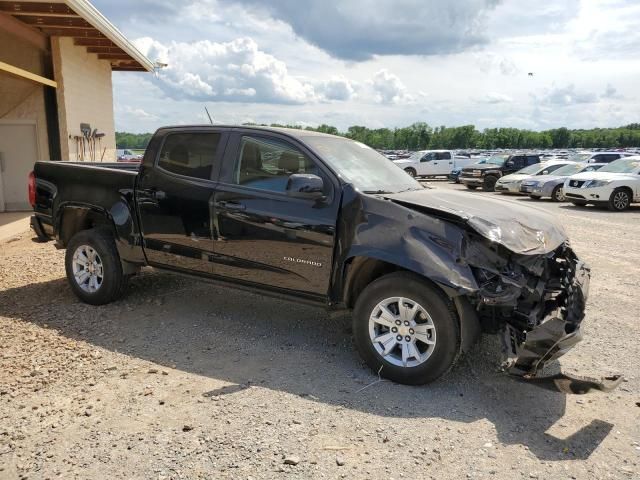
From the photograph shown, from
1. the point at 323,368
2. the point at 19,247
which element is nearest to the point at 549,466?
the point at 323,368

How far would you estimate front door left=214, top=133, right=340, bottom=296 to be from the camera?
14.4ft

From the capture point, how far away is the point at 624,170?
16359mm

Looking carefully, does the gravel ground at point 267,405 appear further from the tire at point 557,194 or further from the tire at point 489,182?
the tire at point 489,182

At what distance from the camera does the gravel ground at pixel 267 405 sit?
3.08 metres

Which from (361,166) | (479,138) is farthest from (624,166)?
(479,138)

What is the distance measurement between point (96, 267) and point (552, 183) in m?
16.7

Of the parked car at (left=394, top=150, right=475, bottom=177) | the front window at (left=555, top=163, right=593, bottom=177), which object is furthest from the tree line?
the front window at (left=555, top=163, right=593, bottom=177)

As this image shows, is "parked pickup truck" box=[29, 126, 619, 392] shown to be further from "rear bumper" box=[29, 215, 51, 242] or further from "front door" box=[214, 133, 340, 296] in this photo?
"rear bumper" box=[29, 215, 51, 242]

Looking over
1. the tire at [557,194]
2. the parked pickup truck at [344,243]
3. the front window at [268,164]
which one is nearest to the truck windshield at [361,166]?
the parked pickup truck at [344,243]

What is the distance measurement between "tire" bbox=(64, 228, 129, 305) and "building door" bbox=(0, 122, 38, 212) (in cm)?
849

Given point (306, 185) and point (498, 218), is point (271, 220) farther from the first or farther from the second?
point (498, 218)

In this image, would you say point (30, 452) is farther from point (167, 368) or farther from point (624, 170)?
point (624, 170)

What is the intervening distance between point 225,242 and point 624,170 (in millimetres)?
15586

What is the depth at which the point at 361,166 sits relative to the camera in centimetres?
A: 490
